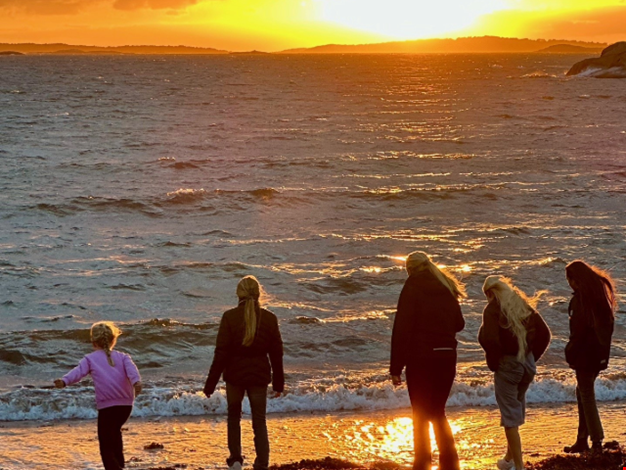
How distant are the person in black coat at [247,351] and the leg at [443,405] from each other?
1.16 metres

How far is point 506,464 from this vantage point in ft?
21.5

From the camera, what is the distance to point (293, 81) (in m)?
99.2

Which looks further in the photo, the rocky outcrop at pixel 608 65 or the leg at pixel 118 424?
the rocky outcrop at pixel 608 65

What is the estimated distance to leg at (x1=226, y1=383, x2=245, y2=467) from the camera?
6.38 metres

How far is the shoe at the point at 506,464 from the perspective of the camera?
257 inches

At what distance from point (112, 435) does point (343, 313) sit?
8.84m

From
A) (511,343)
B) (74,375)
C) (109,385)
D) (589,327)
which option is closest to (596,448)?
(589,327)

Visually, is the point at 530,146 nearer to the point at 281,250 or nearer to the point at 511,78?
the point at 281,250

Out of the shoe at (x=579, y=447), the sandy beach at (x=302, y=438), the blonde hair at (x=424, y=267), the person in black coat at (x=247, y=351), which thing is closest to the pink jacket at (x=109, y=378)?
the person in black coat at (x=247, y=351)

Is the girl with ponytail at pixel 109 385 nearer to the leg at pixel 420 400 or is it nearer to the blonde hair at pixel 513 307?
the leg at pixel 420 400

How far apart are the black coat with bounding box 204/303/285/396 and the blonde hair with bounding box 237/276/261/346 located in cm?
4

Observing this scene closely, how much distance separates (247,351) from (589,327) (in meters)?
2.71

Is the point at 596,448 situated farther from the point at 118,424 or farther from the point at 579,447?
the point at 118,424

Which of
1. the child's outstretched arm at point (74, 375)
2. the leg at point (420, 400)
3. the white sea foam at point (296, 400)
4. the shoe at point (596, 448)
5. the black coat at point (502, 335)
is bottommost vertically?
the white sea foam at point (296, 400)
